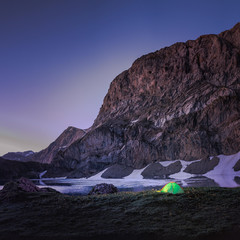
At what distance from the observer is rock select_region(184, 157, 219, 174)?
79.8 meters

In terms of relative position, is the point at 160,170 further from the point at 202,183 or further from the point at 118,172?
the point at 202,183

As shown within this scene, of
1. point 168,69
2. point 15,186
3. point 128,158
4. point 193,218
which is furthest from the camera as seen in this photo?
point 168,69

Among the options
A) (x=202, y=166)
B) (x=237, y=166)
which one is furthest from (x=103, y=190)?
(x=202, y=166)

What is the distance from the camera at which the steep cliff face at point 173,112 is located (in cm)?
9675

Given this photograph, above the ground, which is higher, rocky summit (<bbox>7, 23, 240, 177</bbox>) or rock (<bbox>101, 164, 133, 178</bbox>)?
rocky summit (<bbox>7, 23, 240, 177</bbox>)

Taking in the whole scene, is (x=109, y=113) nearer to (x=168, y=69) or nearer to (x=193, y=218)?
(x=168, y=69)

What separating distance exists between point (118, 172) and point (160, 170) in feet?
76.7

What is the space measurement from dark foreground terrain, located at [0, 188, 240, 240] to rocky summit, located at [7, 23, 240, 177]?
238 ft

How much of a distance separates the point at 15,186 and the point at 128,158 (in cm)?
9672

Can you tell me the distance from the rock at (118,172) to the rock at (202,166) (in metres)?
30.1

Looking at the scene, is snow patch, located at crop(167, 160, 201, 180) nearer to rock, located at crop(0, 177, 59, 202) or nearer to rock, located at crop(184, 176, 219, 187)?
rock, located at crop(184, 176, 219, 187)

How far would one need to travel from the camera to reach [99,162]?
129m

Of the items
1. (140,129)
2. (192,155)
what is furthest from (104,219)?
(140,129)

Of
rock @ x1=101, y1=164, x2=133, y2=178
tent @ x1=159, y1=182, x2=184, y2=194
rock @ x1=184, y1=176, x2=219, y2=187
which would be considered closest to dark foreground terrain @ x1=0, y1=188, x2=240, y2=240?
tent @ x1=159, y1=182, x2=184, y2=194
